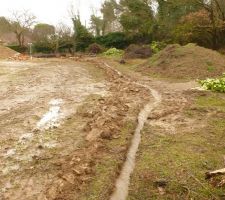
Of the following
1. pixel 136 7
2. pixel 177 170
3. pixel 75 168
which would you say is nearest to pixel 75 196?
pixel 75 168

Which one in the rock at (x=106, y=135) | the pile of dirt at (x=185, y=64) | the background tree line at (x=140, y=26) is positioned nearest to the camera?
the rock at (x=106, y=135)

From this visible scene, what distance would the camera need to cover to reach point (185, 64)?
15.2 meters

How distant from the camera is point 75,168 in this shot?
17.5 feet

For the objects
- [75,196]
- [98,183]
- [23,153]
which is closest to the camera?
[75,196]

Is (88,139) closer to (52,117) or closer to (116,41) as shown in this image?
(52,117)

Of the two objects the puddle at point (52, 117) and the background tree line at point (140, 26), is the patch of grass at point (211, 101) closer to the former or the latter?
the puddle at point (52, 117)

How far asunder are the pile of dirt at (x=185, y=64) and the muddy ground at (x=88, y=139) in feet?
8.98

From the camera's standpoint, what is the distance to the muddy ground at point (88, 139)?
479cm

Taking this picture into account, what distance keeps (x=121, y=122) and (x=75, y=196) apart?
325 cm

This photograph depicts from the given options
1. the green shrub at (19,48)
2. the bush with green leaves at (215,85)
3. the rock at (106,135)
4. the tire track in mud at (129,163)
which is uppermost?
the bush with green leaves at (215,85)

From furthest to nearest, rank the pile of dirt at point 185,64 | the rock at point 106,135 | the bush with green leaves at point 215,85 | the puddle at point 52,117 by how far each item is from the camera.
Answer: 1. the pile of dirt at point 185,64
2. the bush with green leaves at point 215,85
3. the puddle at point 52,117
4. the rock at point 106,135

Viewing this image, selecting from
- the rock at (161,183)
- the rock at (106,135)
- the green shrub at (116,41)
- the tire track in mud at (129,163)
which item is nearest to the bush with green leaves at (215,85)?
the tire track in mud at (129,163)

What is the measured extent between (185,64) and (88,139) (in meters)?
9.49

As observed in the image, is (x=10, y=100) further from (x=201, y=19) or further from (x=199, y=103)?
(x=201, y=19)
